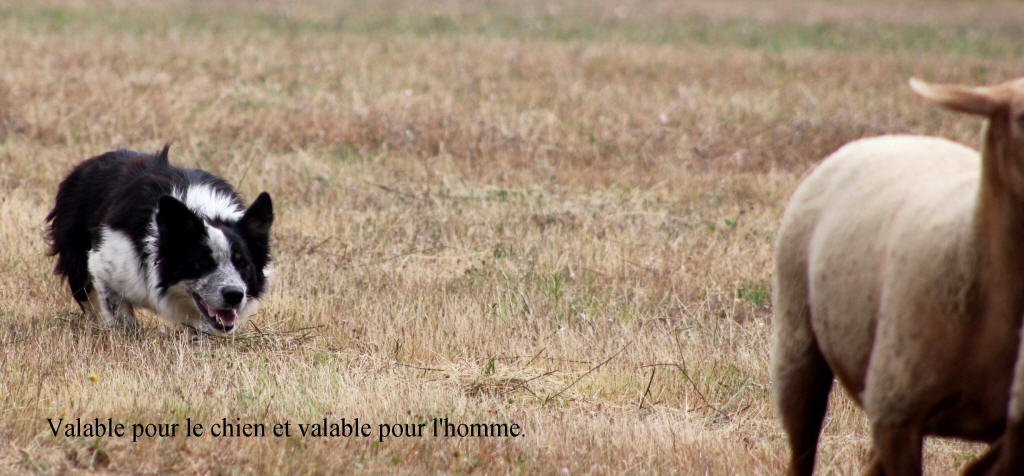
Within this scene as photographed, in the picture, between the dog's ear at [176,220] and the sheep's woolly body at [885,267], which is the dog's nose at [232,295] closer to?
the dog's ear at [176,220]

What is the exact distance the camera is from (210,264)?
20.2ft

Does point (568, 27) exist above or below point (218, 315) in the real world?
below

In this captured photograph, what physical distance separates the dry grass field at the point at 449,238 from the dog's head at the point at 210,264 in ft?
0.72

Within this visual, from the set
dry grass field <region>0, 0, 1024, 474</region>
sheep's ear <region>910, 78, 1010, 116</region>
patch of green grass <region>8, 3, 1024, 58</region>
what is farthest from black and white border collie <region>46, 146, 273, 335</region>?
patch of green grass <region>8, 3, 1024, 58</region>

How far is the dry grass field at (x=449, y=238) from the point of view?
4.90 meters

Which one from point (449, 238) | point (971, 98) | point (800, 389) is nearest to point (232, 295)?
Answer: point (449, 238)

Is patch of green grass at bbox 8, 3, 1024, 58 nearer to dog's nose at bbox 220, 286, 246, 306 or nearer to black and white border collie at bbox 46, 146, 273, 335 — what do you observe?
black and white border collie at bbox 46, 146, 273, 335

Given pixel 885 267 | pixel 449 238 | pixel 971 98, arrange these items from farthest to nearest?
1. pixel 449 238
2. pixel 885 267
3. pixel 971 98

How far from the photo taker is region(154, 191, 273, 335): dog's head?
20.0 feet

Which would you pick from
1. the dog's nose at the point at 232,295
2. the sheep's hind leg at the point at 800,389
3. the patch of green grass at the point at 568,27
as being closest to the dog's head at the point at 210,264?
the dog's nose at the point at 232,295

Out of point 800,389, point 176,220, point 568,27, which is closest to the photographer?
point 800,389

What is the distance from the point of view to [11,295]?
7.01m

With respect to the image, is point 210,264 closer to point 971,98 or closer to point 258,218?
point 258,218

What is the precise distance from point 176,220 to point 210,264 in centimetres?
34
